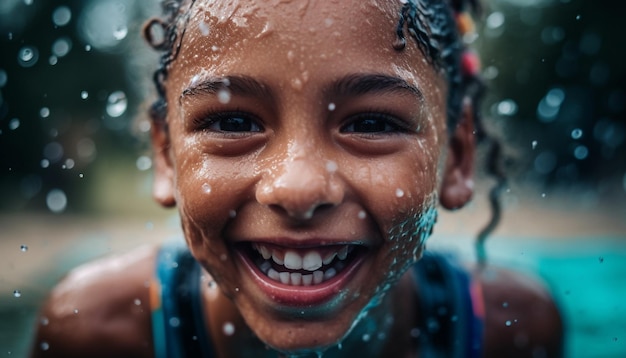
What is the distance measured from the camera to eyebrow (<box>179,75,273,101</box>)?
4.11 ft

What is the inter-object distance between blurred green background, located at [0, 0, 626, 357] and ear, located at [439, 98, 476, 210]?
2084 mm

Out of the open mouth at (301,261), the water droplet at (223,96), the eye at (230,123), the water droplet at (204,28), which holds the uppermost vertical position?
the water droplet at (204,28)

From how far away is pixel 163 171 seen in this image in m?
1.72

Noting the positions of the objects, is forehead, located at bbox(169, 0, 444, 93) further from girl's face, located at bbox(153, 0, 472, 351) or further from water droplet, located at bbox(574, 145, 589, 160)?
water droplet, located at bbox(574, 145, 589, 160)

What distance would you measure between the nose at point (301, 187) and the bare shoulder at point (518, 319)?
4.01ft

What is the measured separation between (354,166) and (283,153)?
16 centimetres

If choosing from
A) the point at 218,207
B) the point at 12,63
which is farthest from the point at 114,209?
the point at 218,207

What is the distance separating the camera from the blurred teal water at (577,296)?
3381mm

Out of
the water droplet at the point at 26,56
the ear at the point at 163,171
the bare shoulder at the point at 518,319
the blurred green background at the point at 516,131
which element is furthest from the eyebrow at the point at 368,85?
the blurred green background at the point at 516,131

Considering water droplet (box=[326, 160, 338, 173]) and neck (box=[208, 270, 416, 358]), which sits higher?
water droplet (box=[326, 160, 338, 173])

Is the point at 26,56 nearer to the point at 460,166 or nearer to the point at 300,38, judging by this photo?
the point at 300,38

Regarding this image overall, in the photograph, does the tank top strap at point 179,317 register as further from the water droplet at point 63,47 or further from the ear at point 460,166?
the water droplet at point 63,47

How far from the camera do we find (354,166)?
1281mm

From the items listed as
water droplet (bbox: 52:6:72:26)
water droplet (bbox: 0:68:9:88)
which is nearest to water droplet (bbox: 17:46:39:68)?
water droplet (bbox: 0:68:9:88)
